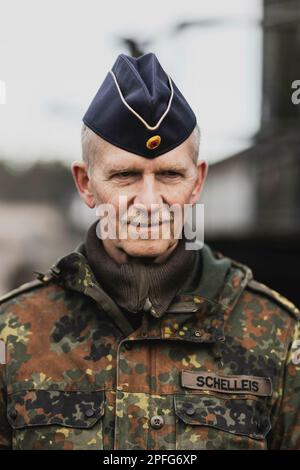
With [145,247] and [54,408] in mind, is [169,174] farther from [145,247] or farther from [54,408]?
[54,408]

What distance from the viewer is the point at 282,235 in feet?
20.9

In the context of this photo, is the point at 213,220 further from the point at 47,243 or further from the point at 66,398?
the point at 47,243

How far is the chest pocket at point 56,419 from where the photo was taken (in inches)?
89.7

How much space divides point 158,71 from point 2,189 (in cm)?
3146

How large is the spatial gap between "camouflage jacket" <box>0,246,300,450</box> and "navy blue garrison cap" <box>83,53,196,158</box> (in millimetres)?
458

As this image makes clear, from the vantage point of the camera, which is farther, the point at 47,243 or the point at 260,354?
the point at 47,243

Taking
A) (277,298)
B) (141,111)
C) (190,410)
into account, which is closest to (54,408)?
(190,410)

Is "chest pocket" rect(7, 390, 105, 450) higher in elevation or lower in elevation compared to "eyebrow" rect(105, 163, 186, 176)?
lower

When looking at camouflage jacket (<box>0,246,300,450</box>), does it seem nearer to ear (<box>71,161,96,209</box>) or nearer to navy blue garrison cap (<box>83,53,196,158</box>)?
ear (<box>71,161,96,209</box>)

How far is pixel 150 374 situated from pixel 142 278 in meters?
0.32

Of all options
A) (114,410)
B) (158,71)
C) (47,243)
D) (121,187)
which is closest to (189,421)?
(114,410)

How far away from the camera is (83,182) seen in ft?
7.96

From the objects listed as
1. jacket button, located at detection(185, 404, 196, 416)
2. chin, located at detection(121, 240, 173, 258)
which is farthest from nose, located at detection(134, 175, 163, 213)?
jacket button, located at detection(185, 404, 196, 416)

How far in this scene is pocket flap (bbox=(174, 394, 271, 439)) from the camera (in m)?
2.29
